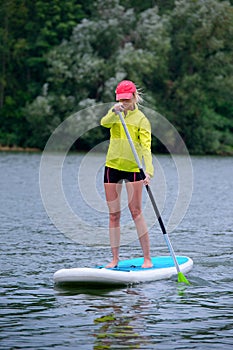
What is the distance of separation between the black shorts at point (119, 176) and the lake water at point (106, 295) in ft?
4.04

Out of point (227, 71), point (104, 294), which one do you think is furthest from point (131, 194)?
point (227, 71)

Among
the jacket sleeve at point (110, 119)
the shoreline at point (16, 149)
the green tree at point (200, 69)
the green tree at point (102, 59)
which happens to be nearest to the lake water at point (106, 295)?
the jacket sleeve at point (110, 119)

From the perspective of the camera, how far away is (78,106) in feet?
194

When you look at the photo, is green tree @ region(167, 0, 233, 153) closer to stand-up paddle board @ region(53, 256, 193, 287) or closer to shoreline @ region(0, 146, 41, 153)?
shoreline @ region(0, 146, 41, 153)

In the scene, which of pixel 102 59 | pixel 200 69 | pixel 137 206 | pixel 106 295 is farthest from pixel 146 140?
pixel 200 69

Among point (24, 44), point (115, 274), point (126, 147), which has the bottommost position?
point (115, 274)

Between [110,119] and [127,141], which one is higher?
[110,119]

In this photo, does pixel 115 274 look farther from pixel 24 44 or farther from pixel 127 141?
pixel 24 44

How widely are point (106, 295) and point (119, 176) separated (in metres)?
1.40

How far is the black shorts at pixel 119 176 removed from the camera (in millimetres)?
11086

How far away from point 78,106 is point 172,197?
110ft

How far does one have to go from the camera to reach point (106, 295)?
10.6 meters

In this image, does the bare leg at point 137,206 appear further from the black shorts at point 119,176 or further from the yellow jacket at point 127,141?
the yellow jacket at point 127,141

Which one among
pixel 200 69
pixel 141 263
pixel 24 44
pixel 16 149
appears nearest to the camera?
pixel 141 263
